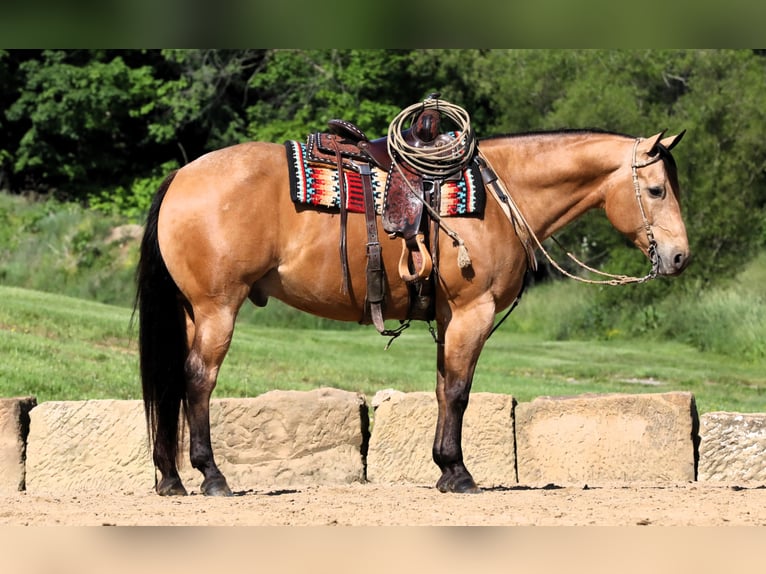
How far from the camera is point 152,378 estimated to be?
7.70 m

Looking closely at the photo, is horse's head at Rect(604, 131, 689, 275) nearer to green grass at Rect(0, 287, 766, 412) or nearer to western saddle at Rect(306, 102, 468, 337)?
western saddle at Rect(306, 102, 468, 337)

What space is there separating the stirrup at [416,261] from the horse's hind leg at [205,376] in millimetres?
1027

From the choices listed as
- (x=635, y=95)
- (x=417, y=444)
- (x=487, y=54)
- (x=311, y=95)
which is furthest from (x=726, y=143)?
(x=417, y=444)

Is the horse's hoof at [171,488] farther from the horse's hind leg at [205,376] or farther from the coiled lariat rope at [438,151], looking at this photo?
the coiled lariat rope at [438,151]

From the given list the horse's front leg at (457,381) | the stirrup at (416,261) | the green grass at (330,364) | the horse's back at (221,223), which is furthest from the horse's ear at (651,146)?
the green grass at (330,364)

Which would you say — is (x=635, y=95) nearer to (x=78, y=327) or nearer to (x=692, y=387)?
(x=692, y=387)

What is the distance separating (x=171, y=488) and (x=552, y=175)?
2998mm

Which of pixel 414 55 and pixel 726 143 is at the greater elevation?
pixel 414 55

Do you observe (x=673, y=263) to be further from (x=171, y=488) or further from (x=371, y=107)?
(x=371, y=107)

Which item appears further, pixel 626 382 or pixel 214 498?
pixel 626 382

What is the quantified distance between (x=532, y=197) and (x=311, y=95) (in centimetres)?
2047

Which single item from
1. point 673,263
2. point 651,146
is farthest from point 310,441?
point 651,146

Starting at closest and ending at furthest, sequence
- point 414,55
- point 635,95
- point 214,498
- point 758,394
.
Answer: point 214,498 < point 758,394 < point 635,95 < point 414,55

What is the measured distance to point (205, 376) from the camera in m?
7.52
